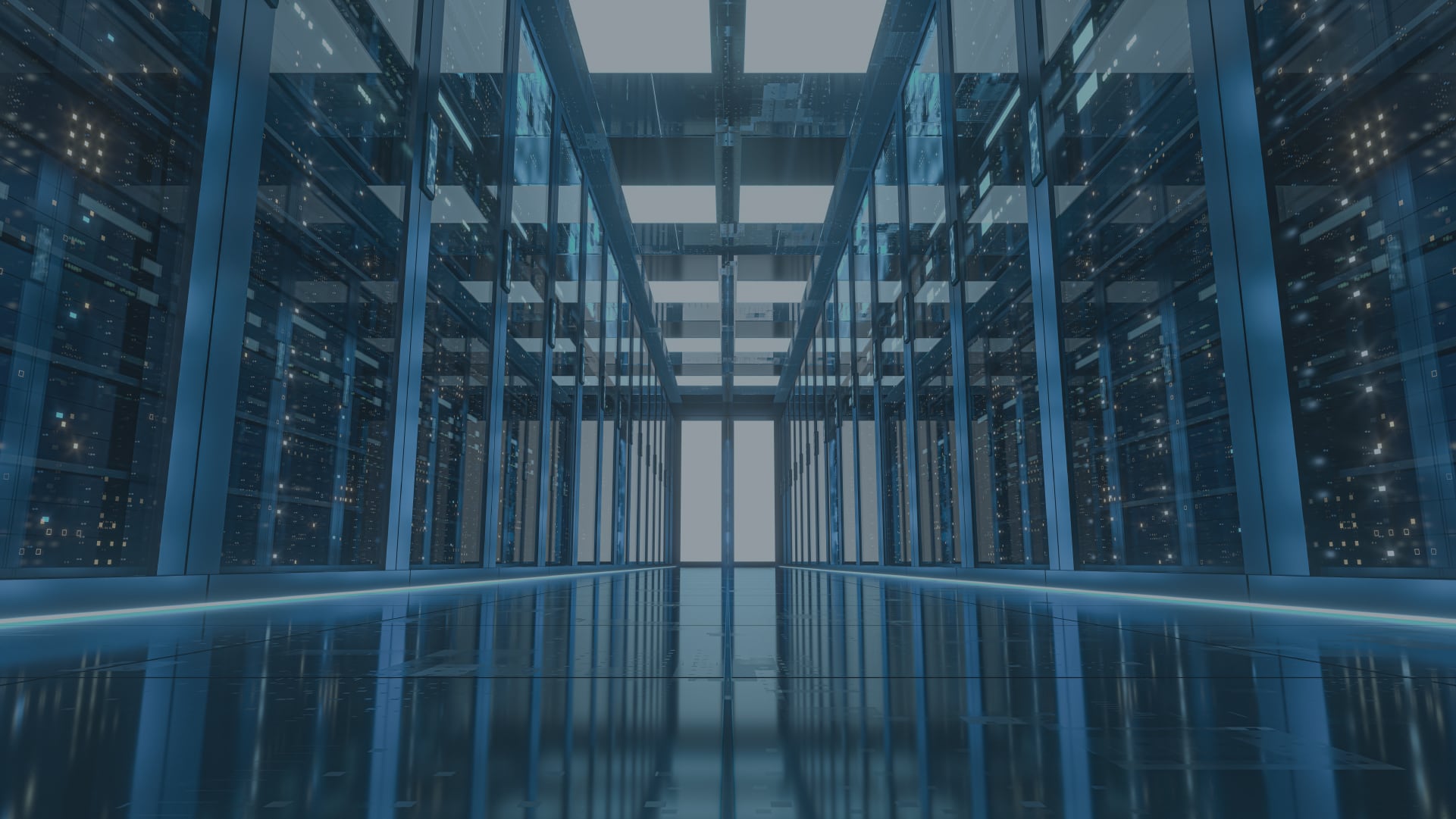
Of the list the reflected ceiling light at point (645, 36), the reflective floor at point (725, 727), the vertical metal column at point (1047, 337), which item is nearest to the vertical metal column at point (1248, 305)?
the reflective floor at point (725, 727)

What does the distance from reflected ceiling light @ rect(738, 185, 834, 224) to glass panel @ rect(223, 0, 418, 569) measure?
293 inches

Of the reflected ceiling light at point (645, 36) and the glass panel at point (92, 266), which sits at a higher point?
the reflected ceiling light at point (645, 36)

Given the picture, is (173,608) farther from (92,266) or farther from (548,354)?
(548,354)

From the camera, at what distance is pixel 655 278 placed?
1703 centimetres

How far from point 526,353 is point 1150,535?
6481 millimetres

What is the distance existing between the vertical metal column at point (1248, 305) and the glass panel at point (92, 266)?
4618 millimetres

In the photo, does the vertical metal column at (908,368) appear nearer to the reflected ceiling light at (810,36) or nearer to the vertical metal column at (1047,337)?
the reflected ceiling light at (810,36)

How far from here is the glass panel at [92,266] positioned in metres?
2.89

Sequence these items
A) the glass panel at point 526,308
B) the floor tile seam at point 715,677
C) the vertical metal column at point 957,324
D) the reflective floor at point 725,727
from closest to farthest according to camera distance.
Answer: the reflective floor at point 725,727
the floor tile seam at point 715,677
the vertical metal column at point 957,324
the glass panel at point 526,308

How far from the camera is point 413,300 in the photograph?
19.6ft

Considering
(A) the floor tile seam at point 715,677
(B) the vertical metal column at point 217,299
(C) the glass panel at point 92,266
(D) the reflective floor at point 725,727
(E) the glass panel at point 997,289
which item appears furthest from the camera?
(E) the glass panel at point 997,289

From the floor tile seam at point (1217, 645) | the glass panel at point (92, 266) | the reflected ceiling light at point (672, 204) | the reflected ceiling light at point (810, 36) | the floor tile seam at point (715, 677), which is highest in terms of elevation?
the reflected ceiling light at point (810, 36)

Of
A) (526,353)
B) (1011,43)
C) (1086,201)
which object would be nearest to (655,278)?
(526,353)

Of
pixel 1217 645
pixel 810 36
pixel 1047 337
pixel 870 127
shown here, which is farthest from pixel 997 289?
pixel 1217 645
